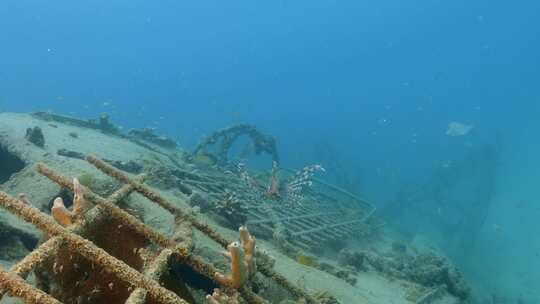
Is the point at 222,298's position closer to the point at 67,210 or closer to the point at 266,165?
the point at 67,210

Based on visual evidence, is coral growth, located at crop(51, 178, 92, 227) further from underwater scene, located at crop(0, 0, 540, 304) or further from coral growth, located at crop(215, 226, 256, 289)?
coral growth, located at crop(215, 226, 256, 289)

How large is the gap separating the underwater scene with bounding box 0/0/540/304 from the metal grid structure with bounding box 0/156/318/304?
0.01 metres

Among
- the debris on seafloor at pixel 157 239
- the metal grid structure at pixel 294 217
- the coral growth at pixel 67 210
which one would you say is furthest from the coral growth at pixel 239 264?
the metal grid structure at pixel 294 217

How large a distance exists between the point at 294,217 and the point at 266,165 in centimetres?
3124

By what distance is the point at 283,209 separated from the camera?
12.0 metres

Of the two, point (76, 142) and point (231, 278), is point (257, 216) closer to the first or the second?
point (76, 142)

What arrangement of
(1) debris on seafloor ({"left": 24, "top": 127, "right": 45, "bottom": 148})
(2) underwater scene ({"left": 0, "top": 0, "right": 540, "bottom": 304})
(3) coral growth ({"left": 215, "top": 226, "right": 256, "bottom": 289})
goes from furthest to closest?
(1) debris on seafloor ({"left": 24, "top": 127, "right": 45, "bottom": 148})
(2) underwater scene ({"left": 0, "top": 0, "right": 540, "bottom": 304})
(3) coral growth ({"left": 215, "top": 226, "right": 256, "bottom": 289})

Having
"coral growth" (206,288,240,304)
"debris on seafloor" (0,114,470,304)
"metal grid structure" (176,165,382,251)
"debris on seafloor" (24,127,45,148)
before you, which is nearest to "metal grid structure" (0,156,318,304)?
"debris on seafloor" (0,114,470,304)

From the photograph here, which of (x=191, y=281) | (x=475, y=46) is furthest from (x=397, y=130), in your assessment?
(x=191, y=281)

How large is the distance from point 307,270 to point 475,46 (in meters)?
206

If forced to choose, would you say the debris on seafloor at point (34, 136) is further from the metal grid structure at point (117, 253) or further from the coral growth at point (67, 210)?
the coral growth at point (67, 210)

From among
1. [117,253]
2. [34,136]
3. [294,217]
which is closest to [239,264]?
[117,253]

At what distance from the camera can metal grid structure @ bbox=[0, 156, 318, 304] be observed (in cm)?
255

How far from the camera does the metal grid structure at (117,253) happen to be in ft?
8.37
